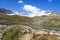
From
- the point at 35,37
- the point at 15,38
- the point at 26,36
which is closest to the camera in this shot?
the point at 35,37

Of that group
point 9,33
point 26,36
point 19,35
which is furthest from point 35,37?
point 9,33

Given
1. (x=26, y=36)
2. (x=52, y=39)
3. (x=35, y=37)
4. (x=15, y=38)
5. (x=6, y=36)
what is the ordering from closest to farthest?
(x=52, y=39) → (x=35, y=37) → (x=26, y=36) → (x=15, y=38) → (x=6, y=36)

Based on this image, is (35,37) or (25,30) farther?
(25,30)

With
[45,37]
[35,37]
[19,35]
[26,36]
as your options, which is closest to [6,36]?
[19,35]

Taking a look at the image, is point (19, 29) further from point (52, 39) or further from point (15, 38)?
point (52, 39)

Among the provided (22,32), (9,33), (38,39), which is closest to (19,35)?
(22,32)

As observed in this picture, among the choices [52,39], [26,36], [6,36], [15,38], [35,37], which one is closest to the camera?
[52,39]

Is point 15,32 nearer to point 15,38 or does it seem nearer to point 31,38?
point 15,38

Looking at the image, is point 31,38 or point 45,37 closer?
point 45,37
